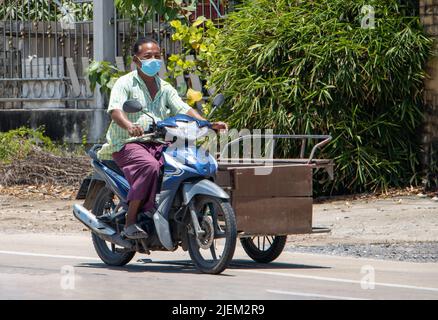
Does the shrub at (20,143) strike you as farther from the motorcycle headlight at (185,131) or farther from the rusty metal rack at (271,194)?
the motorcycle headlight at (185,131)

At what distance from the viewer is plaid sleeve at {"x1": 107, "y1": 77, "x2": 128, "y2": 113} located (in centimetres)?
1002

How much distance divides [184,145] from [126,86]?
782mm

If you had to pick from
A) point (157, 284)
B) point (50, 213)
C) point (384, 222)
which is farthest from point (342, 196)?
point (157, 284)

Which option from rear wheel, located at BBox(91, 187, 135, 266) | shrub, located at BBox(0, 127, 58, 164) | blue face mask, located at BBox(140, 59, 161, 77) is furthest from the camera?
shrub, located at BBox(0, 127, 58, 164)

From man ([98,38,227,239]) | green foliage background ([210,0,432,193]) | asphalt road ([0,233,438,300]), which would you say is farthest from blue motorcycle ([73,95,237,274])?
green foliage background ([210,0,432,193])

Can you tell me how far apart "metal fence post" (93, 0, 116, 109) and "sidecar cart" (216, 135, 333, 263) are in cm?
792

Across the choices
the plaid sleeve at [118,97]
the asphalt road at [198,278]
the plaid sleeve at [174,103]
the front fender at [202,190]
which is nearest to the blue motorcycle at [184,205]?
the front fender at [202,190]

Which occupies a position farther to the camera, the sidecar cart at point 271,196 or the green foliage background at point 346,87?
the green foliage background at point 346,87

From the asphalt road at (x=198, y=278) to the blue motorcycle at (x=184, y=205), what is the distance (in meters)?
0.22

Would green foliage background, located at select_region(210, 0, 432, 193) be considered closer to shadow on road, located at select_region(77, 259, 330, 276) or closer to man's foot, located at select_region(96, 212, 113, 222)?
shadow on road, located at select_region(77, 259, 330, 276)

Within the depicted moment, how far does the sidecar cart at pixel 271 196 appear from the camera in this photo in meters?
10.1

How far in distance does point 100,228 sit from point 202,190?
119 cm

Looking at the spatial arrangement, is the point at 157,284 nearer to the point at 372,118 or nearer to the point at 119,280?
the point at 119,280

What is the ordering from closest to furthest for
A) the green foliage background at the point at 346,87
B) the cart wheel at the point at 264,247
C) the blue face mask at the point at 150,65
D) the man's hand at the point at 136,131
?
the man's hand at the point at 136,131
the blue face mask at the point at 150,65
the cart wheel at the point at 264,247
the green foliage background at the point at 346,87
